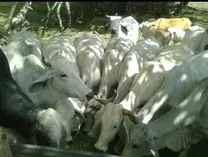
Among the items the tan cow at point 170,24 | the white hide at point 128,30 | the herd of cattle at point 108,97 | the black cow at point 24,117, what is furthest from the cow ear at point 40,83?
the tan cow at point 170,24

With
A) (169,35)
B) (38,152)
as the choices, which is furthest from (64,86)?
(169,35)

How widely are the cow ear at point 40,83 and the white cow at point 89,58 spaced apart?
123cm

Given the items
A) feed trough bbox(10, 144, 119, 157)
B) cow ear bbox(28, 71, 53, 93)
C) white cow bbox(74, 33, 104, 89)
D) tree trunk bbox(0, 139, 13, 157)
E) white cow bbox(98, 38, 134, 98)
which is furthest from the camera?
white cow bbox(74, 33, 104, 89)

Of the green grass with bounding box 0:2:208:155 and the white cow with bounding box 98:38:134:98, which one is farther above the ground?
the white cow with bounding box 98:38:134:98

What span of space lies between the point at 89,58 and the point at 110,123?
6.62 ft

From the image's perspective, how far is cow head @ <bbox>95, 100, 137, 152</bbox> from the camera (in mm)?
4801

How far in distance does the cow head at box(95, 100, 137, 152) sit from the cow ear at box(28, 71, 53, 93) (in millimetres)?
771

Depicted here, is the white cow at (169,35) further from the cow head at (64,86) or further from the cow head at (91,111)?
the cow head at (64,86)

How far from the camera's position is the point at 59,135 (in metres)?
4.40

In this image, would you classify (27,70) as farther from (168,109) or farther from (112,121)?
(168,109)

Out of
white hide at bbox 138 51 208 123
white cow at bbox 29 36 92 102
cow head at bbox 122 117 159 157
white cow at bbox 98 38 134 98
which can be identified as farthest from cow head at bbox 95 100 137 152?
white cow at bbox 98 38 134 98

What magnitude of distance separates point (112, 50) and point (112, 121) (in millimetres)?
2216

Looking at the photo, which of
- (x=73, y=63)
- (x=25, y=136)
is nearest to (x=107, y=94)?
(x=73, y=63)

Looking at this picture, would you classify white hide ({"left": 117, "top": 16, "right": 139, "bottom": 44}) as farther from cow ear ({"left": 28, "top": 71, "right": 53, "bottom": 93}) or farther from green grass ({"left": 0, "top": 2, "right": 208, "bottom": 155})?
cow ear ({"left": 28, "top": 71, "right": 53, "bottom": 93})
